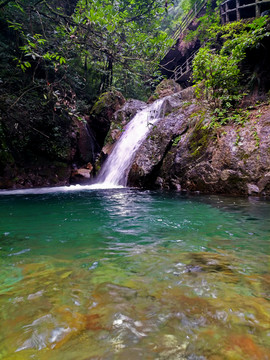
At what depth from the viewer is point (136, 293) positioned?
5.00 ft

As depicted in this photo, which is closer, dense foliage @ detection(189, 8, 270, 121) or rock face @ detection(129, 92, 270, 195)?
rock face @ detection(129, 92, 270, 195)

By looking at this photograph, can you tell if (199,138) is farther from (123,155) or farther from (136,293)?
(136,293)

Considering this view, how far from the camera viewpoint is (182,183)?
737 centimetres

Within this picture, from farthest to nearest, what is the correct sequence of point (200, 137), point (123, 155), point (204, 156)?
point (123, 155) < point (200, 137) < point (204, 156)

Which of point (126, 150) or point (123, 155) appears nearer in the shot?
point (123, 155)

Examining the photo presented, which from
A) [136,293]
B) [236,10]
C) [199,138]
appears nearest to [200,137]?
[199,138]

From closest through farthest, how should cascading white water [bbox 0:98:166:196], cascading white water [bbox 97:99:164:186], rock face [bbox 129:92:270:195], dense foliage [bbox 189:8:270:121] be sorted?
rock face [bbox 129:92:270:195] → dense foliage [bbox 189:8:270:121] → cascading white water [bbox 0:98:166:196] → cascading white water [bbox 97:99:164:186]

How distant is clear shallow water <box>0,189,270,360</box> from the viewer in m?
1.03

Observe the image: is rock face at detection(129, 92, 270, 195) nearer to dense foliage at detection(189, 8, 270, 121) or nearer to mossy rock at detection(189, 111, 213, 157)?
mossy rock at detection(189, 111, 213, 157)

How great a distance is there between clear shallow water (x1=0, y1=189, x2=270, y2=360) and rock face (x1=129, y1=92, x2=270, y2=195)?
9.47ft

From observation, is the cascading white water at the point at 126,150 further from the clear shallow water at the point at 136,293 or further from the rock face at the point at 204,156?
the clear shallow water at the point at 136,293

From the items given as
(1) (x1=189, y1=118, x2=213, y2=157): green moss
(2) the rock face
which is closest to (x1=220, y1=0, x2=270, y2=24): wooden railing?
(2) the rock face

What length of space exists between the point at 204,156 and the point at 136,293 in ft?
20.0

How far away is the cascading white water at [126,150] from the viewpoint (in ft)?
33.5
